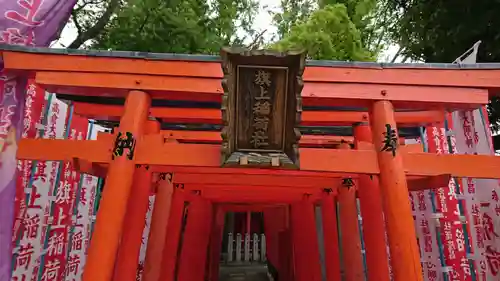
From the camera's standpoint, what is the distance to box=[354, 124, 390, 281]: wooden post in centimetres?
401

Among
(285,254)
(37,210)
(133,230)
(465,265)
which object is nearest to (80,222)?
(37,210)

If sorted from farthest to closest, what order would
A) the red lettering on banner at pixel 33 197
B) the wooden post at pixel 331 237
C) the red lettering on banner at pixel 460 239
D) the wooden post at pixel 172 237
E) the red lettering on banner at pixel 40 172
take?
the wooden post at pixel 331 237 < the red lettering on banner at pixel 460 239 < the wooden post at pixel 172 237 < the red lettering on banner at pixel 40 172 < the red lettering on banner at pixel 33 197

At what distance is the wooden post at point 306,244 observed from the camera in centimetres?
631

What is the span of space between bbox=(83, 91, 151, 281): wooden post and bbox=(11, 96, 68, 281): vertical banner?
68.5 inches

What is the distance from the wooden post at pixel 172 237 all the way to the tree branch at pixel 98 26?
5.75 metres

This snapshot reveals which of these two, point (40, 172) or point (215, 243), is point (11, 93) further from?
point (215, 243)

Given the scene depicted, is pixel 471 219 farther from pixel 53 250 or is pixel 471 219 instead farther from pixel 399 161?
pixel 53 250

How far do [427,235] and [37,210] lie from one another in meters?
6.02

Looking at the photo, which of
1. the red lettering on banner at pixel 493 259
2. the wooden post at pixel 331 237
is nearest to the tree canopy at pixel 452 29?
the red lettering on banner at pixel 493 259

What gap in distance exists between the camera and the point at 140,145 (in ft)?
10.9

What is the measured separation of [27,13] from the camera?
12.8 ft

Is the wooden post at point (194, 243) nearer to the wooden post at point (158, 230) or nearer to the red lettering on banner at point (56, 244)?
the wooden post at point (158, 230)

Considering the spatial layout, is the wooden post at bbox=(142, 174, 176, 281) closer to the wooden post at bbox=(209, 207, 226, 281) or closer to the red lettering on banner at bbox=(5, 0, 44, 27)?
the red lettering on banner at bbox=(5, 0, 44, 27)

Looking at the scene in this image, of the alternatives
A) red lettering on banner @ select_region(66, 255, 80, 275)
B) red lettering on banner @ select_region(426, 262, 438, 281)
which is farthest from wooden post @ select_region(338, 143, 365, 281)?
red lettering on banner @ select_region(66, 255, 80, 275)
